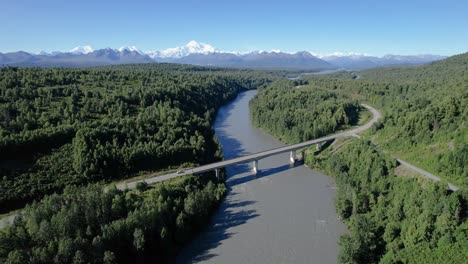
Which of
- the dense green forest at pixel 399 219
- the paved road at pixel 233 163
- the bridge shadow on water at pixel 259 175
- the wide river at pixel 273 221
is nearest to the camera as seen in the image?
the dense green forest at pixel 399 219

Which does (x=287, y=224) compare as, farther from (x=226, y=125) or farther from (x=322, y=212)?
(x=226, y=125)

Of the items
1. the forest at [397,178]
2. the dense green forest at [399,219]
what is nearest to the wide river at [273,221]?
the forest at [397,178]

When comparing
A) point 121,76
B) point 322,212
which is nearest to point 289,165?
point 322,212

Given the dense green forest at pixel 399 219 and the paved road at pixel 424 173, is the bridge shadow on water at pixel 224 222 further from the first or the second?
the paved road at pixel 424 173

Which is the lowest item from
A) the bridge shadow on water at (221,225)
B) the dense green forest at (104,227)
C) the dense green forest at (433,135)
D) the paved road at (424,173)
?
the bridge shadow on water at (221,225)

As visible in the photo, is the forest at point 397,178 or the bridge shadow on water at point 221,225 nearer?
the forest at point 397,178

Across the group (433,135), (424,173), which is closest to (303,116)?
(433,135)

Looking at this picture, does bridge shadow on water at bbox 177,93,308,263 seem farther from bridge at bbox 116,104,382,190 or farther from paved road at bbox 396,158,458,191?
paved road at bbox 396,158,458,191
